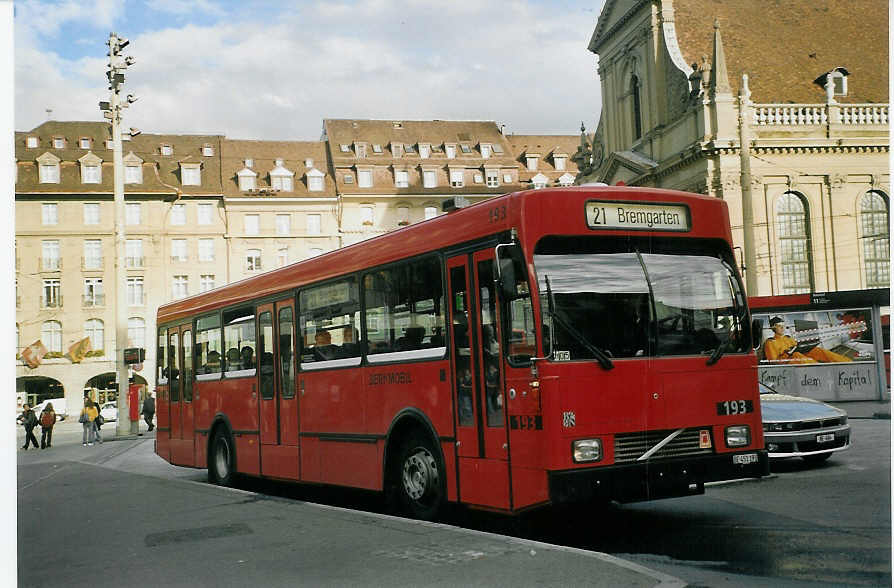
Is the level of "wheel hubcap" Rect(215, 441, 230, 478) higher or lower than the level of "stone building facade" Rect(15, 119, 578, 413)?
lower

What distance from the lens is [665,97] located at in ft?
144

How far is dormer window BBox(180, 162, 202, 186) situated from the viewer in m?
58.7

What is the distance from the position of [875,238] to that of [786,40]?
1721cm

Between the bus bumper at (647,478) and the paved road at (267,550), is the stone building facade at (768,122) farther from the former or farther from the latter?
the paved road at (267,550)

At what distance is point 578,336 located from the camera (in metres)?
8.10

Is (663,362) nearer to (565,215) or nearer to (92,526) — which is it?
(565,215)

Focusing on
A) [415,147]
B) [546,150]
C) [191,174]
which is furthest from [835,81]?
[546,150]

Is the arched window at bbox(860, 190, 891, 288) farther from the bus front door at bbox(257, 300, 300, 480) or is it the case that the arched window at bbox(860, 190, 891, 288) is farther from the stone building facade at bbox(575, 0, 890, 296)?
the bus front door at bbox(257, 300, 300, 480)

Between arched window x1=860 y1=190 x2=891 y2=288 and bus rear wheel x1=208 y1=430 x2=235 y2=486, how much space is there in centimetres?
1228

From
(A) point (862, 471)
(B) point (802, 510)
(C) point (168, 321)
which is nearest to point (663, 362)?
(B) point (802, 510)

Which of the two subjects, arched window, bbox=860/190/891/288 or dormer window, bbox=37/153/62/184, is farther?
arched window, bbox=860/190/891/288

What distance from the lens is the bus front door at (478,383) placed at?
28.4 ft

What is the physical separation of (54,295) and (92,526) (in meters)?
8.08

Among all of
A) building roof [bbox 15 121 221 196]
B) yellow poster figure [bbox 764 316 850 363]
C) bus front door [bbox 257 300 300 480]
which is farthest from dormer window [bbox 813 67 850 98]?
building roof [bbox 15 121 221 196]
